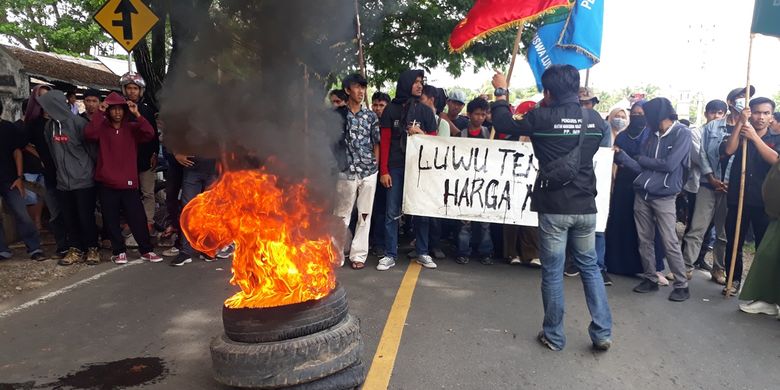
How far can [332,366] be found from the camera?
2.87 m

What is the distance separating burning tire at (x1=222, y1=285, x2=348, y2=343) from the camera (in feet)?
9.27

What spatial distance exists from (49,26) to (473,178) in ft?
90.3

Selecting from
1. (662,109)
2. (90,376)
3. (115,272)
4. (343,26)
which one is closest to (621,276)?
(662,109)

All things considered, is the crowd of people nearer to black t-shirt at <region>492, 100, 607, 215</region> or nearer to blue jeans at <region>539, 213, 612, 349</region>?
black t-shirt at <region>492, 100, 607, 215</region>

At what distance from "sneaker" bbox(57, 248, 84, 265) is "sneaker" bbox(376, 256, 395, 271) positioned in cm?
352

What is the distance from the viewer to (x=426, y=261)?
605cm

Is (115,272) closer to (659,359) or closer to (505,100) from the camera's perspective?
(505,100)

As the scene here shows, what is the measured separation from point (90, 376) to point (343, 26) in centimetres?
337

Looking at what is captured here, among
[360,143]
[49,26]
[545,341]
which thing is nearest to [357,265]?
[360,143]

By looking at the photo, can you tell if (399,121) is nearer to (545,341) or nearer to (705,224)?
(545,341)

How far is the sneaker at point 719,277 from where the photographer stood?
19.2 ft

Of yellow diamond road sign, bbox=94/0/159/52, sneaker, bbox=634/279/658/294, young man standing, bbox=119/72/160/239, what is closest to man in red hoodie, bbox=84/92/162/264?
young man standing, bbox=119/72/160/239

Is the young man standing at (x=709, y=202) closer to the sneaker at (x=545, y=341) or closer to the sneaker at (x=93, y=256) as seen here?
the sneaker at (x=545, y=341)

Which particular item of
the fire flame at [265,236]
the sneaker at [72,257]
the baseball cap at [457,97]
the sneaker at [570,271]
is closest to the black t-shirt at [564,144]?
the fire flame at [265,236]
